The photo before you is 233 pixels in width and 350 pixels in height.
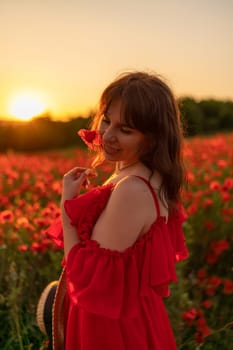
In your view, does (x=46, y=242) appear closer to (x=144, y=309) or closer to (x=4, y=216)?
(x=4, y=216)

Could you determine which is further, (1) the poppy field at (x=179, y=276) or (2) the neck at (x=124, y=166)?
(1) the poppy field at (x=179, y=276)

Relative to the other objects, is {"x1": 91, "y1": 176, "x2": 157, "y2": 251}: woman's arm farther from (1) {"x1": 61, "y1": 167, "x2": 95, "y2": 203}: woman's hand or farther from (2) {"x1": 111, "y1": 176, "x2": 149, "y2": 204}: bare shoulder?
(1) {"x1": 61, "y1": 167, "x2": 95, "y2": 203}: woman's hand

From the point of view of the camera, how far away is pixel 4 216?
310 centimetres

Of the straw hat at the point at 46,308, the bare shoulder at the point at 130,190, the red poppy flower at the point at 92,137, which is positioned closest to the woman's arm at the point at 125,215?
the bare shoulder at the point at 130,190

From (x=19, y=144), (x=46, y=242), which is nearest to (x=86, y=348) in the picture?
(x=46, y=242)

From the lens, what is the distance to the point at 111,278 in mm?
1664

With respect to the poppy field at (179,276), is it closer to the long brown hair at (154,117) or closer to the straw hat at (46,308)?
the straw hat at (46,308)

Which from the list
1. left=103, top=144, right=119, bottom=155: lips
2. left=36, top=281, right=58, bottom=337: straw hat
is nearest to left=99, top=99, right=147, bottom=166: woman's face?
left=103, top=144, right=119, bottom=155: lips

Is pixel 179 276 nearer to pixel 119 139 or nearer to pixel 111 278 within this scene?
pixel 111 278

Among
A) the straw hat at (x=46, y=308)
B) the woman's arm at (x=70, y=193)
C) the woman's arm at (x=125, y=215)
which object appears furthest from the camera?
the straw hat at (x=46, y=308)

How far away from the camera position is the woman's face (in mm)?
1666

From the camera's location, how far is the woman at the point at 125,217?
1.64 m

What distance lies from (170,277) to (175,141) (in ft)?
1.47

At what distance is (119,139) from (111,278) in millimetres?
439
